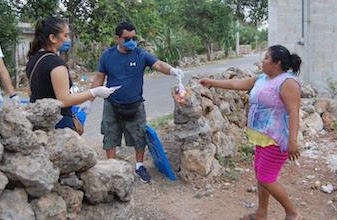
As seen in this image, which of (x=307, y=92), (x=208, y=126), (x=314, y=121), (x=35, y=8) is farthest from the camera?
(x=35, y=8)

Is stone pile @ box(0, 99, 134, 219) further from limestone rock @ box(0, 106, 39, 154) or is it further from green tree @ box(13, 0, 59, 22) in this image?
green tree @ box(13, 0, 59, 22)

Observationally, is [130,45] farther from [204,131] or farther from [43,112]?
[43,112]

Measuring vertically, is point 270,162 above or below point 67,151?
below

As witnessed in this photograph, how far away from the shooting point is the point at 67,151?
123 inches

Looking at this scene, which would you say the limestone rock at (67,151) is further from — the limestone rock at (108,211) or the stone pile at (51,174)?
the limestone rock at (108,211)

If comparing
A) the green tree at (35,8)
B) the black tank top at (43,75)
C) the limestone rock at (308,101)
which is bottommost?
the limestone rock at (308,101)

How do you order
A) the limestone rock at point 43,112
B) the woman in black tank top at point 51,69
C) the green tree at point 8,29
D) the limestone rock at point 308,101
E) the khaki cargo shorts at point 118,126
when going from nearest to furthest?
the limestone rock at point 43,112 → the woman in black tank top at point 51,69 → the khaki cargo shorts at point 118,126 → the limestone rock at point 308,101 → the green tree at point 8,29

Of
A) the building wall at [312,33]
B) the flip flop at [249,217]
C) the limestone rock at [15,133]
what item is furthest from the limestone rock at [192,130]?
the building wall at [312,33]

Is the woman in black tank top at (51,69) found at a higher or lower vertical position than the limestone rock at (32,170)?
higher

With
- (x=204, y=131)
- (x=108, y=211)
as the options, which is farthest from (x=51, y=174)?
(x=204, y=131)

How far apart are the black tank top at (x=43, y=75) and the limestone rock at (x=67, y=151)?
35cm

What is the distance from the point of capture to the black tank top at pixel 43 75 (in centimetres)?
336

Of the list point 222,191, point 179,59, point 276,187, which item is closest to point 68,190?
point 276,187

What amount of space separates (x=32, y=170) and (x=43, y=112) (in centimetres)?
44
